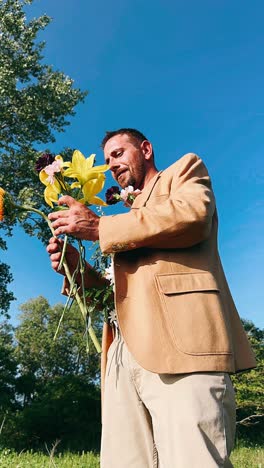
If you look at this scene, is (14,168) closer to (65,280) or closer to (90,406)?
(65,280)

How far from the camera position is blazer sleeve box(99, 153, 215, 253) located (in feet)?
5.52

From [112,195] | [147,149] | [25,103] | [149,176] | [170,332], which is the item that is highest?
[25,103]

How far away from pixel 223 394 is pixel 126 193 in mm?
983

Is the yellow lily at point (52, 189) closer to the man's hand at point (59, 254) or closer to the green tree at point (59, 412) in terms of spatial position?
the man's hand at point (59, 254)

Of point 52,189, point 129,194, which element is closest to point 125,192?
point 129,194

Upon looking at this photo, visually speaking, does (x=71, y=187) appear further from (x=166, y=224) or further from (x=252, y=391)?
(x=252, y=391)

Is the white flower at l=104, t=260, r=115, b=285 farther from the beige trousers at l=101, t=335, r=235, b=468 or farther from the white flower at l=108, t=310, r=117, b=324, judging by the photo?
the beige trousers at l=101, t=335, r=235, b=468

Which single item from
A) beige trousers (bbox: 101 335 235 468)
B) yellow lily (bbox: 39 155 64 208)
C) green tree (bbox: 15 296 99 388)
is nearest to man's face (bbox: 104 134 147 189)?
yellow lily (bbox: 39 155 64 208)

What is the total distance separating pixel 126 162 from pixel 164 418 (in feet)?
3.81

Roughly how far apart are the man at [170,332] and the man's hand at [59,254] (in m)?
0.21

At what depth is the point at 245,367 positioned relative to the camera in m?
1.74

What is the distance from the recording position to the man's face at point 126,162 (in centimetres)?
221

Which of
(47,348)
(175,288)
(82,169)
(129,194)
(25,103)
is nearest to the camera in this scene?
(175,288)

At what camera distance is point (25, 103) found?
11969 mm
